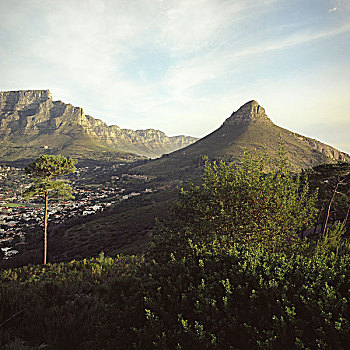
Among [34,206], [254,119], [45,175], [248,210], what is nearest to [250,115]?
[254,119]

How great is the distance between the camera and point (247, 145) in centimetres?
12131

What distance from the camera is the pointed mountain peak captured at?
162 meters

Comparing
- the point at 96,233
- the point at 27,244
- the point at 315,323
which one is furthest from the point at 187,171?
the point at 315,323

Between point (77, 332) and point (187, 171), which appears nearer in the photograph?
point (77, 332)

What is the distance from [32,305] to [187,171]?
114m

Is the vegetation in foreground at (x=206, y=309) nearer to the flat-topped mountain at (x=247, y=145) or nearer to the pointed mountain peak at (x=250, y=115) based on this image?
the flat-topped mountain at (x=247, y=145)

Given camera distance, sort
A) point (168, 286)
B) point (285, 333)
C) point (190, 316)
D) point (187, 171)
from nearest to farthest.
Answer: point (285, 333)
point (190, 316)
point (168, 286)
point (187, 171)

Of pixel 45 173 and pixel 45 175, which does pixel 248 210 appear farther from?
pixel 45 175

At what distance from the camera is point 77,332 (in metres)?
4.88

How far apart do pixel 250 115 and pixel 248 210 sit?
173m

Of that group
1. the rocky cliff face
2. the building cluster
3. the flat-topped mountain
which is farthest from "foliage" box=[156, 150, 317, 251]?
the rocky cliff face

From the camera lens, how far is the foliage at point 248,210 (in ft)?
28.6

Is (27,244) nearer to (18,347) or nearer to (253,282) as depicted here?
(18,347)

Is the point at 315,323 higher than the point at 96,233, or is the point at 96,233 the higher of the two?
the point at 315,323
